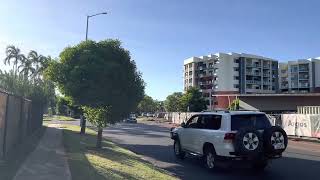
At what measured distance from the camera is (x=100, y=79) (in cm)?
1928

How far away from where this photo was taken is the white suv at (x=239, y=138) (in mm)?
13852

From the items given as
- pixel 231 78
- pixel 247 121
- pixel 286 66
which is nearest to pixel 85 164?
pixel 247 121

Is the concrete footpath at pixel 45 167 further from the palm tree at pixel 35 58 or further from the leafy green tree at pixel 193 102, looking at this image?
the leafy green tree at pixel 193 102

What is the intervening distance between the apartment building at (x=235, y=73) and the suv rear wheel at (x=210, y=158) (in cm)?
13844

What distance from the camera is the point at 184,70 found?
185m

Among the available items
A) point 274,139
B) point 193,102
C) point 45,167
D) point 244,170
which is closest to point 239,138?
point 274,139

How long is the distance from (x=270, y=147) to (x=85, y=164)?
5.48m

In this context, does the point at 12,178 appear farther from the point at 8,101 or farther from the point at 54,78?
the point at 54,78

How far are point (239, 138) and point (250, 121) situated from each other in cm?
117

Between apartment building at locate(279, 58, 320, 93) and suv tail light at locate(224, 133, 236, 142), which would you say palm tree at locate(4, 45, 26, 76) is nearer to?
suv tail light at locate(224, 133, 236, 142)

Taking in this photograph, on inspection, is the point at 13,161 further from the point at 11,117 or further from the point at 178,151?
the point at 178,151

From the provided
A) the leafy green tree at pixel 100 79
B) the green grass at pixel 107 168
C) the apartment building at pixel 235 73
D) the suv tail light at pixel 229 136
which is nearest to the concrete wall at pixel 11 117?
the green grass at pixel 107 168

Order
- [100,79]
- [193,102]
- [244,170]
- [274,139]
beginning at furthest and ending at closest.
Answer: [193,102], [100,79], [244,170], [274,139]

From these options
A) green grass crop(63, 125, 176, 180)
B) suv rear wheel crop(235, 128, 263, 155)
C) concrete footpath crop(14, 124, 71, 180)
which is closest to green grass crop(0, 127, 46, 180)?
Result: concrete footpath crop(14, 124, 71, 180)
